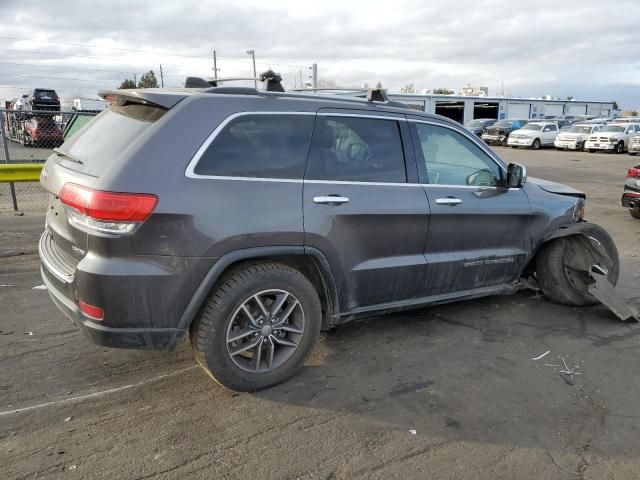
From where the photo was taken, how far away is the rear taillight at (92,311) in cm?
307

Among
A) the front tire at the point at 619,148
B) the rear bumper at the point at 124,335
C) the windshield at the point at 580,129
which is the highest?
the windshield at the point at 580,129

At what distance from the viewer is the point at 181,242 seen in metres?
3.12

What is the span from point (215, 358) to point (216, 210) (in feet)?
3.00

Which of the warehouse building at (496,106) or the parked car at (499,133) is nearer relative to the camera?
the parked car at (499,133)

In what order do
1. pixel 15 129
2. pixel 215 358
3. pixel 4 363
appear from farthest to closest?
pixel 15 129 → pixel 4 363 → pixel 215 358

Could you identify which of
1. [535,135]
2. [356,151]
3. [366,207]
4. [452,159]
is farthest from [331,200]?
[535,135]

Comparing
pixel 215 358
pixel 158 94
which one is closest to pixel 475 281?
pixel 215 358

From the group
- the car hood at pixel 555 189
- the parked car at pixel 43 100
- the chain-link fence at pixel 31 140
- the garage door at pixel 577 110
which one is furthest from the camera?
the garage door at pixel 577 110

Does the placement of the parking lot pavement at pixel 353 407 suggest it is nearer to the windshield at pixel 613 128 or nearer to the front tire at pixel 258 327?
the front tire at pixel 258 327

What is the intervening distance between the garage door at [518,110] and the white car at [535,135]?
24138 millimetres

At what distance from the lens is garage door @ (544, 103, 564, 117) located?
2462 inches

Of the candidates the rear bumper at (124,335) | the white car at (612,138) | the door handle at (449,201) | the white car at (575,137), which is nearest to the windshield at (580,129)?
the white car at (575,137)

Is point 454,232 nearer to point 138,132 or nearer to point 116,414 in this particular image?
point 138,132

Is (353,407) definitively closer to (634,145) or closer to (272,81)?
(272,81)
